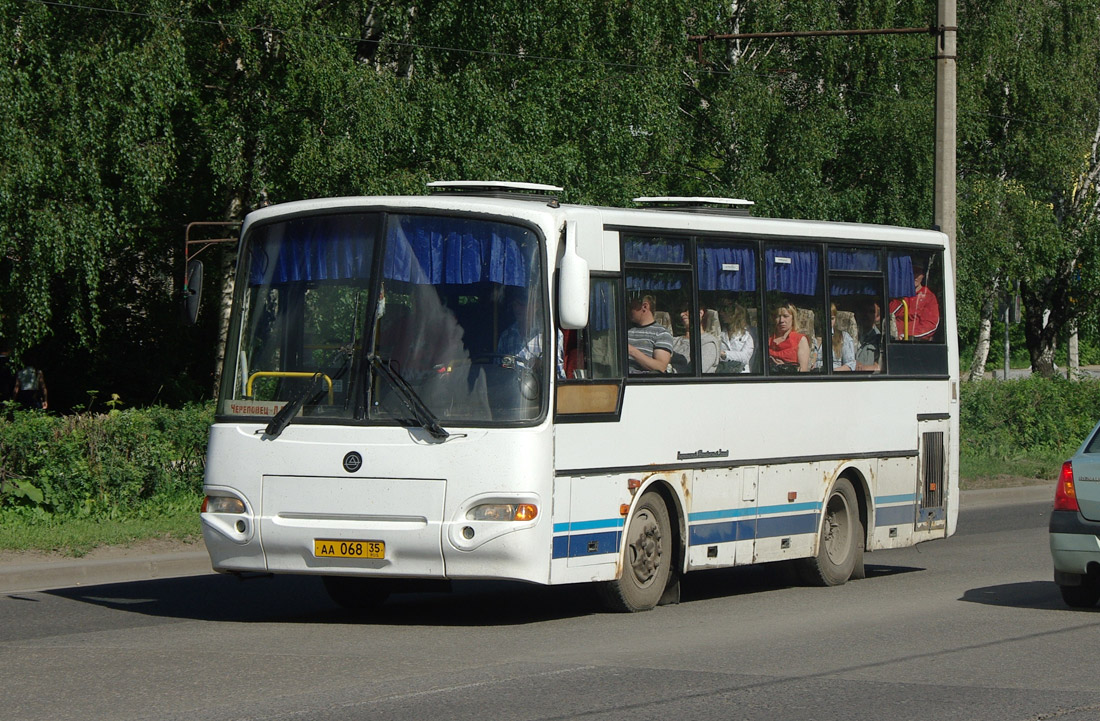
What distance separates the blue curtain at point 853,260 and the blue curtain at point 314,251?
4736mm

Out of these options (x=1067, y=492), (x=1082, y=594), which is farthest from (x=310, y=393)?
(x=1082, y=594)

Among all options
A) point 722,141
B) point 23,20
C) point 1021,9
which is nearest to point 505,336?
point 23,20

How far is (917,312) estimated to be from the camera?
15.6 meters

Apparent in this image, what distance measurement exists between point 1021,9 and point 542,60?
19.3m

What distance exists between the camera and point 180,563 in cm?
1482

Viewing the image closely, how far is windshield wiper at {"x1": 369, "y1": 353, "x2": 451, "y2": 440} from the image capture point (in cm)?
1086

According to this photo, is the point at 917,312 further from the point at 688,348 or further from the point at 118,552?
the point at 118,552

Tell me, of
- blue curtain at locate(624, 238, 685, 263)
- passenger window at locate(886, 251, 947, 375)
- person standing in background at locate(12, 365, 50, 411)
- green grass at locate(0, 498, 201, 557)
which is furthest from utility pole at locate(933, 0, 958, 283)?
person standing in background at locate(12, 365, 50, 411)

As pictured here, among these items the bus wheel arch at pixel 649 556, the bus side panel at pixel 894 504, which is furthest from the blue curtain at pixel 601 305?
the bus side panel at pixel 894 504

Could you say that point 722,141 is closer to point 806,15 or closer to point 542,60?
point 806,15

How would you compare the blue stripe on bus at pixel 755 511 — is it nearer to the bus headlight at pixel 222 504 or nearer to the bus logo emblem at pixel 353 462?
the bus logo emblem at pixel 353 462

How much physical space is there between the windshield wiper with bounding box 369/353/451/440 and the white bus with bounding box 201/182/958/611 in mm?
14

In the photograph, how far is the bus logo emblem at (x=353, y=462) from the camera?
11.0 metres

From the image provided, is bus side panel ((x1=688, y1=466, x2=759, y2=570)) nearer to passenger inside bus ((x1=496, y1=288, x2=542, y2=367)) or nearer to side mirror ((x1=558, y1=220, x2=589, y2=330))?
passenger inside bus ((x1=496, y1=288, x2=542, y2=367))
